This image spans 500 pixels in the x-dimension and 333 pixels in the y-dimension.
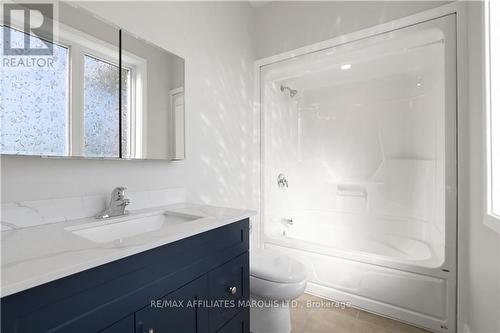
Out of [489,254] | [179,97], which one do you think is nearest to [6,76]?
[179,97]

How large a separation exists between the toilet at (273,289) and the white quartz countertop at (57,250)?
1.96 feet

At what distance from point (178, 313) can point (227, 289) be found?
0.30 meters

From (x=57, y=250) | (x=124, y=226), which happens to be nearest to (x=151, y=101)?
(x=124, y=226)

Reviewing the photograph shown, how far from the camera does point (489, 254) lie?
1.22m

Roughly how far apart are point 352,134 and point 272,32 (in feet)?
4.20

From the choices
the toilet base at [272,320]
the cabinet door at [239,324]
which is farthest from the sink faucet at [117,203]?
A: the toilet base at [272,320]

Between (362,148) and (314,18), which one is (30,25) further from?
(362,148)

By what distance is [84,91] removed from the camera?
1.19 meters

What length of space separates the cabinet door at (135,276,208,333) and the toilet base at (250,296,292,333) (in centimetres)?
62

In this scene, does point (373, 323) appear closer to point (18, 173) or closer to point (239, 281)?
point (239, 281)

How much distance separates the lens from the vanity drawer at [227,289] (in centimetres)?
114

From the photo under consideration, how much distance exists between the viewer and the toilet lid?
1.49 m

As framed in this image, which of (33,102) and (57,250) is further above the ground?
(33,102)

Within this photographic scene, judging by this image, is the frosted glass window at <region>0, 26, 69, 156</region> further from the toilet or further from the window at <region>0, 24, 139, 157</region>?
the toilet
